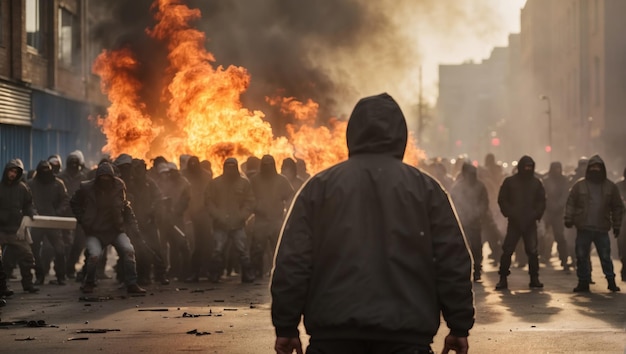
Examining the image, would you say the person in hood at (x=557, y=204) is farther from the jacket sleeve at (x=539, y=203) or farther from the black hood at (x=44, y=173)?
the black hood at (x=44, y=173)

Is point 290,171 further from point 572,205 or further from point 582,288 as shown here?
point 582,288

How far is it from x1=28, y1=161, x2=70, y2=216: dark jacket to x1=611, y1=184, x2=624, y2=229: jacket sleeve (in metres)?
7.63

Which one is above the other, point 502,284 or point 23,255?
point 23,255

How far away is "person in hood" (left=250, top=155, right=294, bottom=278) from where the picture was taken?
57.8 ft

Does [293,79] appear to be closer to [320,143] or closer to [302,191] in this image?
[320,143]

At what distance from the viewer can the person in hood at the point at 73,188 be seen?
17.5 metres

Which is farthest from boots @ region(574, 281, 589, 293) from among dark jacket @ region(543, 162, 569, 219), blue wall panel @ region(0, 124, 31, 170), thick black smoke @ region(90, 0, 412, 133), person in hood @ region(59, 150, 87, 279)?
blue wall panel @ region(0, 124, 31, 170)

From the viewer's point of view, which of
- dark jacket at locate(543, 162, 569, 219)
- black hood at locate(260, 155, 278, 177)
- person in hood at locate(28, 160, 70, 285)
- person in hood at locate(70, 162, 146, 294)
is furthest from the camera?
dark jacket at locate(543, 162, 569, 219)

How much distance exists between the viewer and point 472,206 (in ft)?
57.1

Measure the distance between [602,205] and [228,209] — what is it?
519 cm

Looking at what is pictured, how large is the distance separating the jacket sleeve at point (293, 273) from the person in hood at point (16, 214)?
36.1ft

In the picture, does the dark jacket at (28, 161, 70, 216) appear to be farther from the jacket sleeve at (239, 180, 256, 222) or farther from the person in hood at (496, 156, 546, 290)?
the person in hood at (496, 156, 546, 290)

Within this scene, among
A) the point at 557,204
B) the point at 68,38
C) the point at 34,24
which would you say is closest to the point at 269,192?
the point at 557,204

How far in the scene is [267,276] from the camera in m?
18.1
